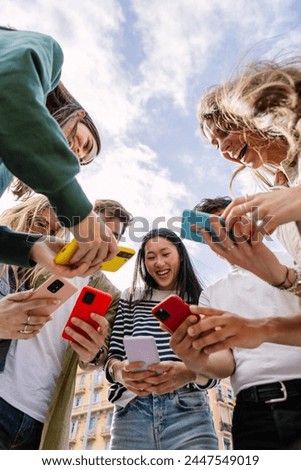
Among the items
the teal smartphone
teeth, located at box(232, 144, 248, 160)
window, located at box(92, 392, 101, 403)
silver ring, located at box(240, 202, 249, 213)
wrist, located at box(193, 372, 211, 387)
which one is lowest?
window, located at box(92, 392, 101, 403)

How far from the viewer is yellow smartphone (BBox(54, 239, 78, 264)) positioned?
144 cm

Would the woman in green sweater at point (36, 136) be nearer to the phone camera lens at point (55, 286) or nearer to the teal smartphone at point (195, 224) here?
the teal smartphone at point (195, 224)

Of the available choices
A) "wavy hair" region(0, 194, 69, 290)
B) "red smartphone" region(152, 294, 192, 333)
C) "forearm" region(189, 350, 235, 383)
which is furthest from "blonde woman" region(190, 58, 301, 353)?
"wavy hair" region(0, 194, 69, 290)

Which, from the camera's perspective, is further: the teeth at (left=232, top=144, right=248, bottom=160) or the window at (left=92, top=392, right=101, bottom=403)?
the window at (left=92, top=392, right=101, bottom=403)

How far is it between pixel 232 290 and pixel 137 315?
0.66 m

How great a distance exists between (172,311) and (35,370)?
0.88m

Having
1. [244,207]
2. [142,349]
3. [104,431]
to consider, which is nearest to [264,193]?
[244,207]

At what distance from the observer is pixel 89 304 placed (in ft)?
6.20

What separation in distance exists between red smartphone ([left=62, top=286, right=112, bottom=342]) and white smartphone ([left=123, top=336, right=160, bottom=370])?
0.21 meters

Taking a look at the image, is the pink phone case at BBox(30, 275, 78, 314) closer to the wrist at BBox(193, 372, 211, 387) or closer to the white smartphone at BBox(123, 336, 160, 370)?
the white smartphone at BBox(123, 336, 160, 370)

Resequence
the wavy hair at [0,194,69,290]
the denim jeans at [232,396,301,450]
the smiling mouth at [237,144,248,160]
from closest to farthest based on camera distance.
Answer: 1. the denim jeans at [232,396,301,450]
2. the smiling mouth at [237,144,248,160]
3. the wavy hair at [0,194,69,290]

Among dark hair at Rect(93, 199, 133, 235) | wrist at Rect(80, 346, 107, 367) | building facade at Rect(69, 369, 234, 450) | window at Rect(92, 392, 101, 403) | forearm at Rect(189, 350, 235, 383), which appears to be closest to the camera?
forearm at Rect(189, 350, 235, 383)

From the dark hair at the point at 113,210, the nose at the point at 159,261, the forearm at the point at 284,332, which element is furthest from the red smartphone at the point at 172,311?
the dark hair at the point at 113,210
